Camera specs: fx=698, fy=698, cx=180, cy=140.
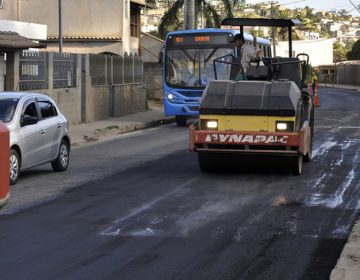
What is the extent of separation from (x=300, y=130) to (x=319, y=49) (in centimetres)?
12560

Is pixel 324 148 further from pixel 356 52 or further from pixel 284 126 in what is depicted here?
pixel 356 52

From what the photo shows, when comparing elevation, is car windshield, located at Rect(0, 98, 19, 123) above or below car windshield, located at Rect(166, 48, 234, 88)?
below

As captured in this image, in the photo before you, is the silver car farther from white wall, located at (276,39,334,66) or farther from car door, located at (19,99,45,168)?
white wall, located at (276,39,334,66)

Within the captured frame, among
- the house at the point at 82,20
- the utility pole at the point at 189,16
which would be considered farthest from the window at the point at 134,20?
the utility pole at the point at 189,16

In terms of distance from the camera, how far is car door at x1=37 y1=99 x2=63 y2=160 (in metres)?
13.4

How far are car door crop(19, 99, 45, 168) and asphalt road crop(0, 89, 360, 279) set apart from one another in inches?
16.2

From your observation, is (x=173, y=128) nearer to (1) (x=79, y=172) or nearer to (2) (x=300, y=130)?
(1) (x=79, y=172)

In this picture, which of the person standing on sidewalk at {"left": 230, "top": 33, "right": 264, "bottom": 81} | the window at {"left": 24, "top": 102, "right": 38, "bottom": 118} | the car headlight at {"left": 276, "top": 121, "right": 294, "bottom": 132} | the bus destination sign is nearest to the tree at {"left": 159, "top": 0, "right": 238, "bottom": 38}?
the bus destination sign

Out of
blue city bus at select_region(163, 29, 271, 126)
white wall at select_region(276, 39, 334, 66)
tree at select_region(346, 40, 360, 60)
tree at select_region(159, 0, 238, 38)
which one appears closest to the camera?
blue city bus at select_region(163, 29, 271, 126)

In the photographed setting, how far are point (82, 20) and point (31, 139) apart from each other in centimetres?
2952

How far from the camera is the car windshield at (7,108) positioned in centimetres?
1232

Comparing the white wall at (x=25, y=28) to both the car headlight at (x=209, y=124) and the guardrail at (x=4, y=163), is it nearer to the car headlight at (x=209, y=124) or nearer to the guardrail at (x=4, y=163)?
the car headlight at (x=209, y=124)

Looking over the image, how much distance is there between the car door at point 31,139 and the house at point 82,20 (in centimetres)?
2844

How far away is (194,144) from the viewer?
1234 cm
